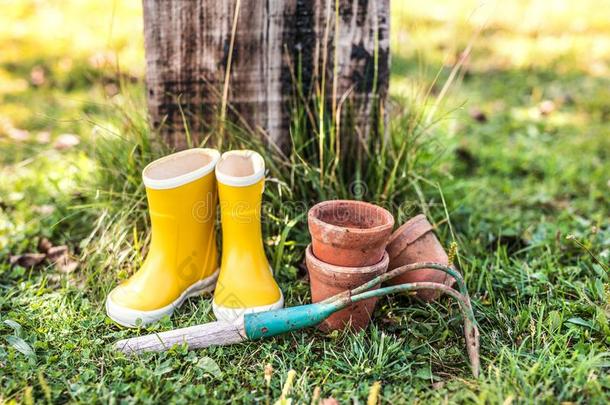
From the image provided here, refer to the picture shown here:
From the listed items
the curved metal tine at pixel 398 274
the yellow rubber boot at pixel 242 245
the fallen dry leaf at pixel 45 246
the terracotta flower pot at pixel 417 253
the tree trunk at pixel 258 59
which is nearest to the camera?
the curved metal tine at pixel 398 274

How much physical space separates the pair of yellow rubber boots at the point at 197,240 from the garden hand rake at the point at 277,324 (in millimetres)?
116

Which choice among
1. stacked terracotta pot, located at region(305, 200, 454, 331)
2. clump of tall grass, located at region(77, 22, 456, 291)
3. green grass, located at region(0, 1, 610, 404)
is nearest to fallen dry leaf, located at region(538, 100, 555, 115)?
green grass, located at region(0, 1, 610, 404)

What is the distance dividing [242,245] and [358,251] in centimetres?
42

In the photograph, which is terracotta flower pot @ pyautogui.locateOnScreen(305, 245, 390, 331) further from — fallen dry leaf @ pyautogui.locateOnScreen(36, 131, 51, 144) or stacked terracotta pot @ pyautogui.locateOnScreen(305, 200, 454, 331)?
fallen dry leaf @ pyautogui.locateOnScreen(36, 131, 51, 144)

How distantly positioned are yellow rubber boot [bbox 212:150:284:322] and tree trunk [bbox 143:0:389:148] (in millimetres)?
365

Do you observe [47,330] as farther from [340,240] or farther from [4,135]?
[4,135]

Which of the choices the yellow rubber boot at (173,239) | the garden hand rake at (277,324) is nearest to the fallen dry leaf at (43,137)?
the yellow rubber boot at (173,239)

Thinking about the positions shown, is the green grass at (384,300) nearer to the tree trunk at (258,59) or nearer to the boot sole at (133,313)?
the boot sole at (133,313)

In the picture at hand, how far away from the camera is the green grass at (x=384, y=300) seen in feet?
5.13

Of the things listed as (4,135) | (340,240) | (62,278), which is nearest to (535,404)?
(340,240)

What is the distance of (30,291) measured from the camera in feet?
6.44

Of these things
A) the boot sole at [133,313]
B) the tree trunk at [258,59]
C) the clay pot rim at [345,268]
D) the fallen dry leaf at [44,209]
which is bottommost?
the boot sole at [133,313]

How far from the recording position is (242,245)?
188 centimetres

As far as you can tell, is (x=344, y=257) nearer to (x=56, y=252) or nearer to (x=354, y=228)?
(x=354, y=228)
